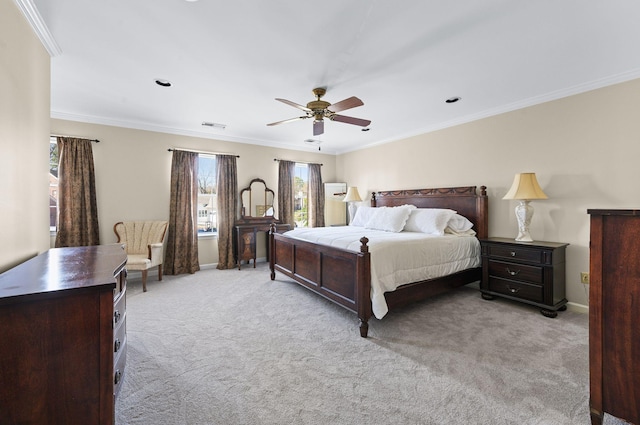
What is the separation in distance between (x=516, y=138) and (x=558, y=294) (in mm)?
2029

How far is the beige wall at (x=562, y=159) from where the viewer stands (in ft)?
9.79

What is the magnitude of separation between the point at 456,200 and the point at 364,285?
2595 mm

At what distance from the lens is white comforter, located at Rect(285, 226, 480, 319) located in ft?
9.16

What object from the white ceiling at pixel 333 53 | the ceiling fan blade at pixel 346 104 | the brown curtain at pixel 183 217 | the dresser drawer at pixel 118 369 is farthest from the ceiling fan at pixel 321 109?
the brown curtain at pixel 183 217

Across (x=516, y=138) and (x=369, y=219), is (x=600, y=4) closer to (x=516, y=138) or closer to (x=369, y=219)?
(x=516, y=138)

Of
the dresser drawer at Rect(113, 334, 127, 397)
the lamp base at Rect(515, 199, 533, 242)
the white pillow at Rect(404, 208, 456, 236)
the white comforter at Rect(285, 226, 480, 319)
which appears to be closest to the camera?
the dresser drawer at Rect(113, 334, 127, 397)

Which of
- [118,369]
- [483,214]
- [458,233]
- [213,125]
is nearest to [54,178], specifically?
[213,125]

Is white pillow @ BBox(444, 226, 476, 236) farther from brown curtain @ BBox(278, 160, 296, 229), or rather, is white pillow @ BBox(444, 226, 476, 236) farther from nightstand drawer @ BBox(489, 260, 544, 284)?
brown curtain @ BBox(278, 160, 296, 229)

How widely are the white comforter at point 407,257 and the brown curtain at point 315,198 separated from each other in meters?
2.62

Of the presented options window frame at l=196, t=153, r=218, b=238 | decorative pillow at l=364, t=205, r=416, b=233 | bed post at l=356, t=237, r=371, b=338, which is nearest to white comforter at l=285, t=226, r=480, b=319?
bed post at l=356, t=237, r=371, b=338

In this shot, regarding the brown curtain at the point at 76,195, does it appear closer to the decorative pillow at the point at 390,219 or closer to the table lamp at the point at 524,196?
the decorative pillow at the point at 390,219

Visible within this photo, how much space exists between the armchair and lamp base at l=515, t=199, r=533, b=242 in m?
5.10

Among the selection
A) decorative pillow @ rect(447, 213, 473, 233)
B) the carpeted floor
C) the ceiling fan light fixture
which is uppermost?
the ceiling fan light fixture

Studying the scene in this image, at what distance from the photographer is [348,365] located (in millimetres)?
2176
